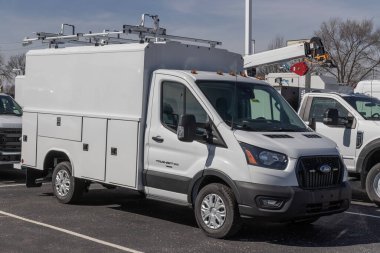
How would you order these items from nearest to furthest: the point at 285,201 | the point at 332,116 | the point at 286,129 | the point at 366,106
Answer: the point at 285,201, the point at 286,129, the point at 332,116, the point at 366,106

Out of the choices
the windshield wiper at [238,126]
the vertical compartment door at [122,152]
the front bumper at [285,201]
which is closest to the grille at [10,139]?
the vertical compartment door at [122,152]

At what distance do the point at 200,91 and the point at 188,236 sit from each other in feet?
6.48

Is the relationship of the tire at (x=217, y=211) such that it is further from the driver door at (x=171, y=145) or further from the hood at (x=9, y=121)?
the hood at (x=9, y=121)

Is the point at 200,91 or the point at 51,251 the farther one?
the point at 200,91

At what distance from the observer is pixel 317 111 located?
11.7 m

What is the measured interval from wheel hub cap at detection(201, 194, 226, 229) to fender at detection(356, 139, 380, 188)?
4337 mm

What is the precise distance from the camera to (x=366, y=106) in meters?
11.3

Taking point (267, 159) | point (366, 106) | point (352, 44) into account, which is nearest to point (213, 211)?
point (267, 159)

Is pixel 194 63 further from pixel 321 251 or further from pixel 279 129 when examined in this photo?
pixel 321 251

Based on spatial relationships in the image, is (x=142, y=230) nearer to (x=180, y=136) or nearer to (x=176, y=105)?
(x=180, y=136)

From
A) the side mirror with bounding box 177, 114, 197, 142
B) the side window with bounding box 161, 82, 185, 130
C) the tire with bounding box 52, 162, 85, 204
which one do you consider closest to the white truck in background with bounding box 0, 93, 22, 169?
the tire with bounding box 52, 162, 85, 204

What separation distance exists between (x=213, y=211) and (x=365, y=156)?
4395 millimetres

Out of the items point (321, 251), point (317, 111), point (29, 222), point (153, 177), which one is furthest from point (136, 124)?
point (317, 111)

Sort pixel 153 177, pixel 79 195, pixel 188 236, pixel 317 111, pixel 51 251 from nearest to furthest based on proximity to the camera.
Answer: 1. pixel 51 251
2. pixel 188 236
3. pixel 153 177
4. pixel 79 195
5. pixel 317 111
